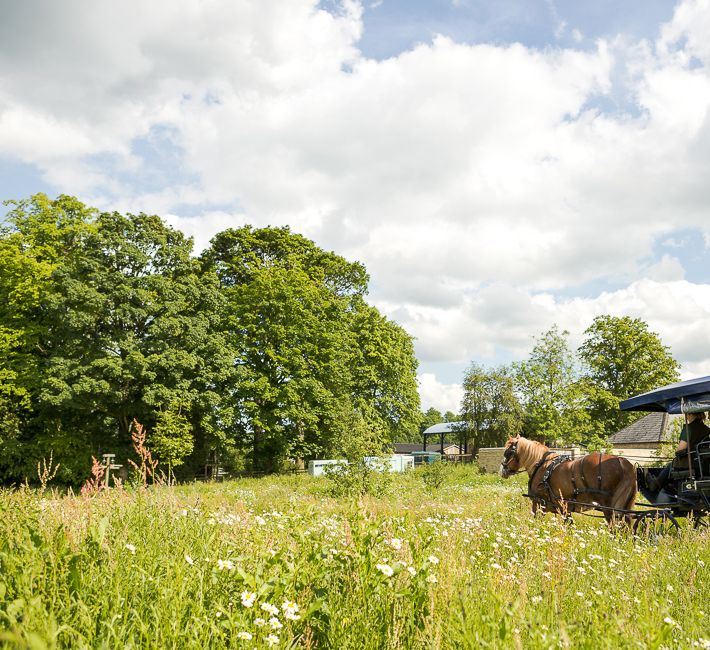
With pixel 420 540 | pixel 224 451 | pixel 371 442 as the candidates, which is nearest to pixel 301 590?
pixel 420 540

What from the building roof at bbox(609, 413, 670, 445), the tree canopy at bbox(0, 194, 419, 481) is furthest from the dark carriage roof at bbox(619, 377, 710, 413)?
the building roof at bbox(609, 413, 670, 445)

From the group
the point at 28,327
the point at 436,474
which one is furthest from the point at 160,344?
the point at 436,474

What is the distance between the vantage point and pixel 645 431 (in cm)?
3697

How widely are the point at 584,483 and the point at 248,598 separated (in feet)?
26.5

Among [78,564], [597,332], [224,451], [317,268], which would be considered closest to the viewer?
[78,564]

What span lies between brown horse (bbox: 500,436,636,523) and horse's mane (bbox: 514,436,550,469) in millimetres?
123

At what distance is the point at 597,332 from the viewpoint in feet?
164

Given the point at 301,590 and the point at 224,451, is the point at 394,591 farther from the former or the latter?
the point at 224,451

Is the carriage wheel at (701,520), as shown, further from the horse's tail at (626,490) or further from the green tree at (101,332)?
the green tree at (101,332)

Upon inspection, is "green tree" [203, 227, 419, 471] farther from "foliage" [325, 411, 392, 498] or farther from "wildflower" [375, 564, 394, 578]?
"wildflower" [375, 564, 394, 578]

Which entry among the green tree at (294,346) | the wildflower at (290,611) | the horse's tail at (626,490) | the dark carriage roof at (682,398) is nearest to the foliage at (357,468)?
the horse's tail at (626,490)

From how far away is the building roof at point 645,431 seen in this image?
1411 inches

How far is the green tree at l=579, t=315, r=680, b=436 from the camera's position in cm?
4478

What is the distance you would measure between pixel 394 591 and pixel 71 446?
26628 mm
